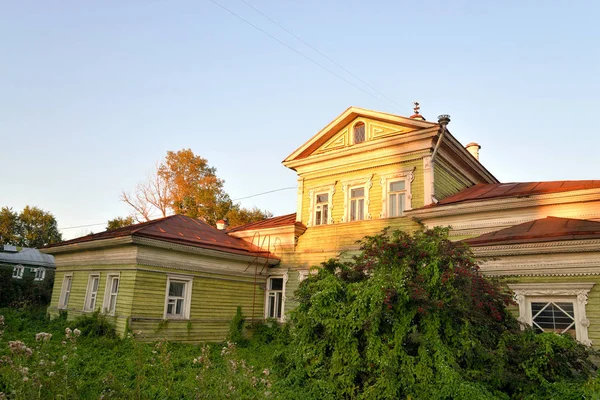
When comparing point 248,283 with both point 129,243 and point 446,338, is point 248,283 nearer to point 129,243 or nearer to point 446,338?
point 129,243

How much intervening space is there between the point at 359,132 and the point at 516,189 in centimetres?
629

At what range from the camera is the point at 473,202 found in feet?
42.1

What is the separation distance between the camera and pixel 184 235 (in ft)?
51.8

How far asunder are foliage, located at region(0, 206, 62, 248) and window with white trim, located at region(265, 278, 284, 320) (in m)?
38.5

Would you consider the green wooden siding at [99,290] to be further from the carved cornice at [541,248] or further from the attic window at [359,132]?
the carved cornice at [541,248]

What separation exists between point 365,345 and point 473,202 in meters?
6.92

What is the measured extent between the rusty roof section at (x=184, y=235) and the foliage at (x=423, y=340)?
7640 millimetres

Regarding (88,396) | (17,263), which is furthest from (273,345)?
(17,263)

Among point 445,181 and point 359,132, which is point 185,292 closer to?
point 359,132

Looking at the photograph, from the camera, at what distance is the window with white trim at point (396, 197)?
15047 millimetres

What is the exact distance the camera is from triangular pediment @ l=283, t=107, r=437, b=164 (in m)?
15.5

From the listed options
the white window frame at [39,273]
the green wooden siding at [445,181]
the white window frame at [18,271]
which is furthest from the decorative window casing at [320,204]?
the white window frame at [18,271]

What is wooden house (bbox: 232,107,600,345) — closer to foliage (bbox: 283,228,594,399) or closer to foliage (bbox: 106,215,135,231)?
foliage (bbox: 283,228,594,399)

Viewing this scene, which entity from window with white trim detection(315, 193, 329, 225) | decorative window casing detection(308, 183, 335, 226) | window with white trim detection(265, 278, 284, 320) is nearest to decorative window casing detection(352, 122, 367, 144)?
decorative window casing detection(308, 183, 335, 226)
